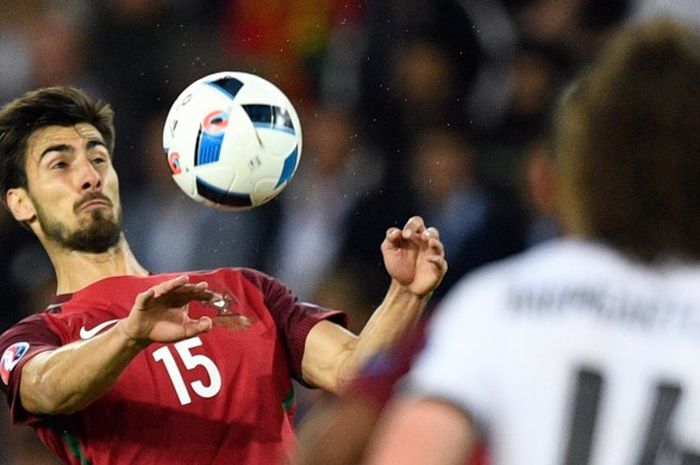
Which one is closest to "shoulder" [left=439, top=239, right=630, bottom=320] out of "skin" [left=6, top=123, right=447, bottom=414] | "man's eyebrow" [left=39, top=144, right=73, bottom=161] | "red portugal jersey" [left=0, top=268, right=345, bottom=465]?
"skin" [left=6, top=123, right=447, bottom=414]

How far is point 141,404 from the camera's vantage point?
13.8 feet

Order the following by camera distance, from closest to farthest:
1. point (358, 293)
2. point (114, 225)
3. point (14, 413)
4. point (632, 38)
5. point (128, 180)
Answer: point (632, 38), point (14, 413), point (114, 225), point (358, 293), point (128, 180)

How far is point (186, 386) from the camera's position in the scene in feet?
13.9

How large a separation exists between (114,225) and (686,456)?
9.27 ft

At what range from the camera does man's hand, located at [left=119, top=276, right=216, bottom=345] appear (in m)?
3.61

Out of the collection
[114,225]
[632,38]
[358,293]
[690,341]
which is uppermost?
[632,38]

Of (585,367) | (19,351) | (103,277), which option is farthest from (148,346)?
(585,367)

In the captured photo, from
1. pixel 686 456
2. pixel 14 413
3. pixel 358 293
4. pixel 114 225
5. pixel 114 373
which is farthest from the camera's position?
A: pixel 358 293

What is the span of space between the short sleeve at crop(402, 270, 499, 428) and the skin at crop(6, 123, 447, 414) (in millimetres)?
1479

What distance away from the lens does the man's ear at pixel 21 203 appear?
4727mm

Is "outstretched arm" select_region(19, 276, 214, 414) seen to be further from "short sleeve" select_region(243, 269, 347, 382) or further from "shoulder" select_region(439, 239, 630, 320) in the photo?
"shoulder" select_region(439, 239, 630, 320)

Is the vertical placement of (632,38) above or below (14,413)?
above

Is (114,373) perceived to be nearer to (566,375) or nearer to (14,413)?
(14,413)

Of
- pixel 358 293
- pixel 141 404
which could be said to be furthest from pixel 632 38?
pixel 358 293
